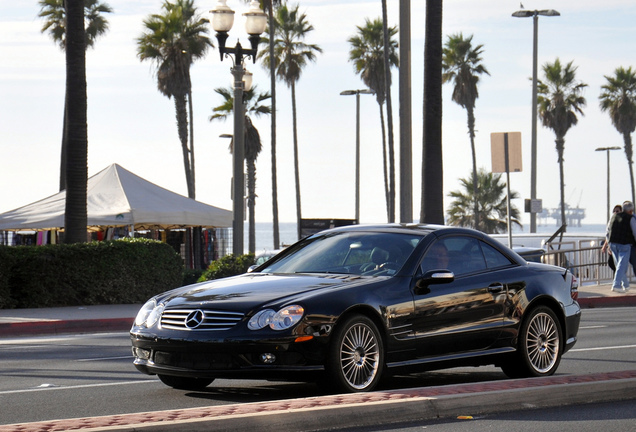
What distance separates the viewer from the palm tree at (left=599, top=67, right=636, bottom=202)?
7862 cm

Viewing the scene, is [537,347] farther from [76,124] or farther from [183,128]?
[183,128]

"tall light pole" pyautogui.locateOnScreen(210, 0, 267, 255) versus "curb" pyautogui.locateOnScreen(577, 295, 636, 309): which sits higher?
"tall light pole" pyautogui.locateOnScreen(210, 0, 267, 255)

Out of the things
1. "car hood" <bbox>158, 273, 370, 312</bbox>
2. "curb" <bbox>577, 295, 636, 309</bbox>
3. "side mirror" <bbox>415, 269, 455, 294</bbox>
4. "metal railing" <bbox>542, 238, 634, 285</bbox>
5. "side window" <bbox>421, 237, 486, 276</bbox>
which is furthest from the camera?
"metal railing" <bbox>542, 238, 634, 285</bbox>

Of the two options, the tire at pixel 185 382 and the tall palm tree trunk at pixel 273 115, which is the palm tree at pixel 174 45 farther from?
the tire at pixel 185 382

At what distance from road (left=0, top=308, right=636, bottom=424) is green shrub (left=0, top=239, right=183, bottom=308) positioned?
5235 millimetres

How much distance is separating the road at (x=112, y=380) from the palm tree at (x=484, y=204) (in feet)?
194

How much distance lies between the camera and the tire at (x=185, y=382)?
892 centimetres

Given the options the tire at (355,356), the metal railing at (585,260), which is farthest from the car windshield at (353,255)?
the metal railing at (585,260)

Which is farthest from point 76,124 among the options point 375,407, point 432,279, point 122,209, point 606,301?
point 375,407

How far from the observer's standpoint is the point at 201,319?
810cm

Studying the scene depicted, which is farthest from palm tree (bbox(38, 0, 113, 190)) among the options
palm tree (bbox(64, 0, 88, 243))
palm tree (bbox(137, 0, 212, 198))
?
palm tree (bbox(64, 0, 88, 243))

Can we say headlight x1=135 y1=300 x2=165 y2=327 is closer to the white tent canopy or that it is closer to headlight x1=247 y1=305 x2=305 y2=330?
headlight x1=247 y1=305 x2=305 y2=330

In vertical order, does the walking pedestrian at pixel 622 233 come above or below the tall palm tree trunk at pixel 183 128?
below

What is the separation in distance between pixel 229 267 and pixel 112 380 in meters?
12.4
